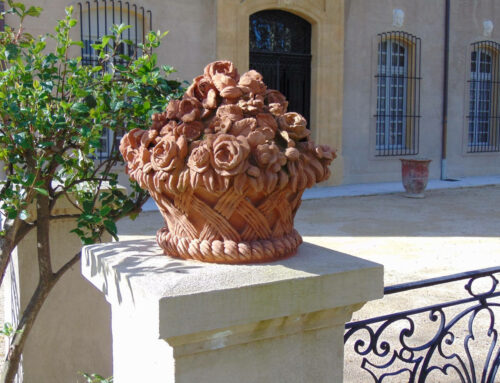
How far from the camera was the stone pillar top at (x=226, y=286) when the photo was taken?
1.35 meters

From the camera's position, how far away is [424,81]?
13.1 metres

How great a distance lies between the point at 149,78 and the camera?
2277mm

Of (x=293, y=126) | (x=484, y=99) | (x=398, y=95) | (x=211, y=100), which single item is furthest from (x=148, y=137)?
(x=484, y=99)

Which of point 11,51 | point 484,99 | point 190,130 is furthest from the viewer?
point 484,99

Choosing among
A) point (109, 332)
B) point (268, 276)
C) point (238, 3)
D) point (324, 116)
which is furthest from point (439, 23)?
point (268, 276)

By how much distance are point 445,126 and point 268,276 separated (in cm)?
1278

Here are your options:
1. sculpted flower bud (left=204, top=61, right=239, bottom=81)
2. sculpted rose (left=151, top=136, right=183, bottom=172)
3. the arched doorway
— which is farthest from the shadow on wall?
the arched doorway

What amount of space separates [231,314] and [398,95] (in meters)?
12.4

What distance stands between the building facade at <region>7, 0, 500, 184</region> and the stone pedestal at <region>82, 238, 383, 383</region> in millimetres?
8574

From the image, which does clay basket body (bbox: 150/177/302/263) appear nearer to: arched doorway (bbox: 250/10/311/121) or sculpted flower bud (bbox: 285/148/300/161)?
sculpted flower bud (bbox: 285/148/300/161)

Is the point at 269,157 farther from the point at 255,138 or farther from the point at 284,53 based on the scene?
the point at 284,53

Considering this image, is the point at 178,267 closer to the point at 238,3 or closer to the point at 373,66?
the point at 238,3

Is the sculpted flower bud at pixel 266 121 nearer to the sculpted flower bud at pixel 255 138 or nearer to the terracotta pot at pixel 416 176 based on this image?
the sculpted flower bud at pixel 255 138

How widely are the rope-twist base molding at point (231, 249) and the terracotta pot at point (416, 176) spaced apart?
9.58 metres
